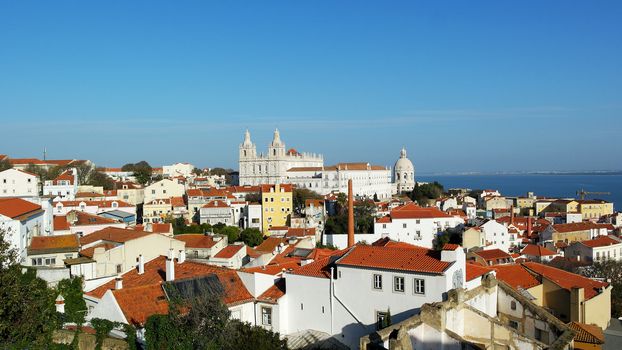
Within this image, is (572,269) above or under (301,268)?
under

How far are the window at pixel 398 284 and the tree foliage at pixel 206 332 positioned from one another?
3.79 metres

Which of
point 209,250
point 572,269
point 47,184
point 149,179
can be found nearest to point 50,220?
point 209,250

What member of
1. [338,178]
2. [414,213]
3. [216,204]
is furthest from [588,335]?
[338,178]

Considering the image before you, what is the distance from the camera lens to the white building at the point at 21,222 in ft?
77.4

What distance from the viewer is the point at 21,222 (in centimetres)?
2480

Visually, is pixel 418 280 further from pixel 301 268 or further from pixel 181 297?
pixel 181 297

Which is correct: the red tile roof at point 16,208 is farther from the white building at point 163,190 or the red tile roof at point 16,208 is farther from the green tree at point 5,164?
the green tree at point 5,164

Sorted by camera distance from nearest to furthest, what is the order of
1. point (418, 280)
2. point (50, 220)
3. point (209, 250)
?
point (418, 280)
point (50, 220)
point (209, 250)

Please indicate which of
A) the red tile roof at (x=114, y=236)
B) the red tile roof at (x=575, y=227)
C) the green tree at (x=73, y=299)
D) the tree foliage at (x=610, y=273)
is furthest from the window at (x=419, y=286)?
the red tile roof at (x=575, y=227)

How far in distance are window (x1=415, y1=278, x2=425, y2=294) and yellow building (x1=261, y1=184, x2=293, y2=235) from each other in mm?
43071

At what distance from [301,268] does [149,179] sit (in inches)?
2821

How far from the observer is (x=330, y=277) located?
17.7 metres

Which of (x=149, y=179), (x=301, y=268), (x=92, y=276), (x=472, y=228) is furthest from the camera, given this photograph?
(x=149, y=179)

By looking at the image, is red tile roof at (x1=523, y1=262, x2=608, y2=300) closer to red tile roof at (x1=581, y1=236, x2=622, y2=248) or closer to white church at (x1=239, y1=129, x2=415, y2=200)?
red tile roof at (x1=581, y1=236, x2=622, y2=248)
